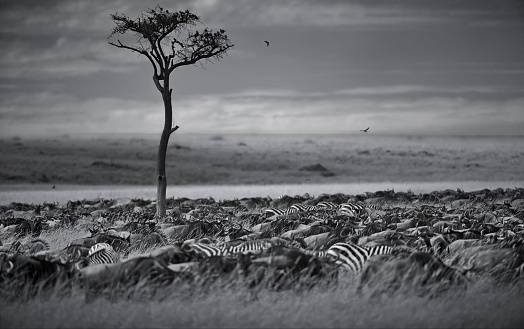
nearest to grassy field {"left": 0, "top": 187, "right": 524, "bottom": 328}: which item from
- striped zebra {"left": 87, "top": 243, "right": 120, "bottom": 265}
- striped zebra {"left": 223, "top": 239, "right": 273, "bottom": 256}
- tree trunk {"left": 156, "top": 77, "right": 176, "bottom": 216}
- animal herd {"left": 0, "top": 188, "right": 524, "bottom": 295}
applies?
animal herd {"left": 0, "top": 188, "right": 524, "bottom": 295}

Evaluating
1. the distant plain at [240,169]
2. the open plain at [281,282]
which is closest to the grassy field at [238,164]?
the distant plain at [240,169]

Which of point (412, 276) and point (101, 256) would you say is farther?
point (101, 256)

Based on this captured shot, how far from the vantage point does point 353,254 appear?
368 inches

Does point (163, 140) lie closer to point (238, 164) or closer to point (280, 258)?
point (280, 258)

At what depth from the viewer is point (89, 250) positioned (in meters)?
11.3

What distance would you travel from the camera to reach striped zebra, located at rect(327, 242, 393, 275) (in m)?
9.12

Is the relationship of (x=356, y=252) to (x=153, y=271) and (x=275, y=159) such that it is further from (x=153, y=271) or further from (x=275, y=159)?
(x=275, y=159)

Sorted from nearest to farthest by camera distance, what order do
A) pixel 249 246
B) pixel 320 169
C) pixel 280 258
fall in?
1. pixel 280 258
2. pixel 249 246
3. pixel 320 169

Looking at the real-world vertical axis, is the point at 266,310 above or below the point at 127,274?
below

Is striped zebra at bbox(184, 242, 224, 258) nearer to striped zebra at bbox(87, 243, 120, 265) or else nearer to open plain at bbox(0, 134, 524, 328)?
open plain at bbox(0, 134, 524, 328)

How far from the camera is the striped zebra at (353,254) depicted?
29.9 ft

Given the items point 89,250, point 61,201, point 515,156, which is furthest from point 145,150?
point 89,250

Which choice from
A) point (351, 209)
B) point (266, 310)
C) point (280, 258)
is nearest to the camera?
point (266, 310)

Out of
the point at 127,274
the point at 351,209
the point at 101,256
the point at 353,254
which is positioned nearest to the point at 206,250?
the point at 101,256
